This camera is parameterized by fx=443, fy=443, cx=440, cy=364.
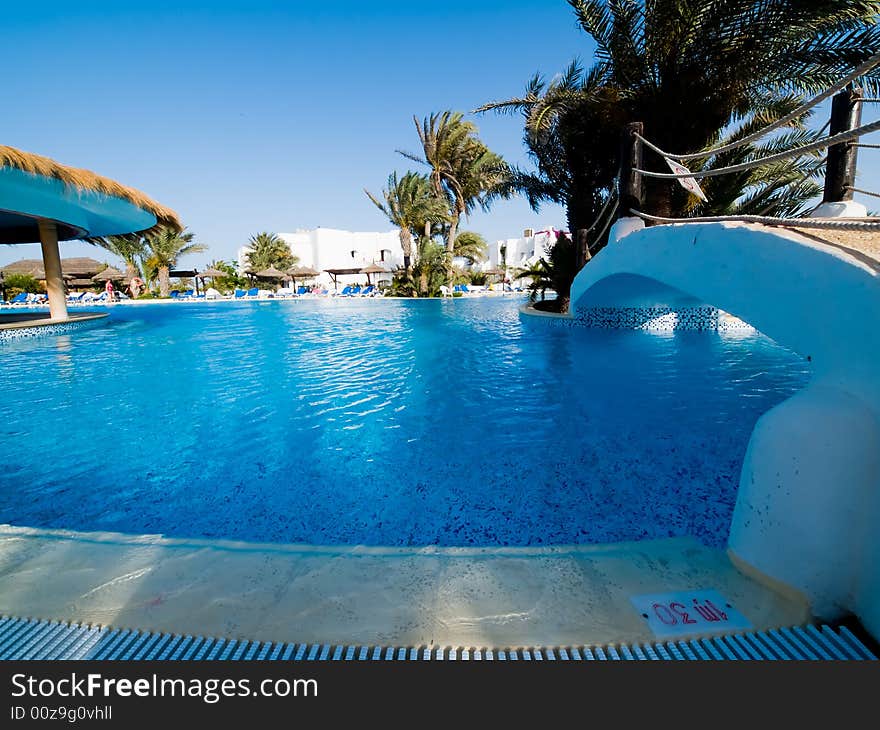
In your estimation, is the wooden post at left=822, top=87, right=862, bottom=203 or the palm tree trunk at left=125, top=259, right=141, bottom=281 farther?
the palm tree trunk at left=125, top=259, right=141, bottom=281

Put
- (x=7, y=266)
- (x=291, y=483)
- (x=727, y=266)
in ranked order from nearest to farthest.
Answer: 1. (x=727, y=266)
2. (x=291, y=483)
3. (x=7, y=266)

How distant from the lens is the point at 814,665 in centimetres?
143

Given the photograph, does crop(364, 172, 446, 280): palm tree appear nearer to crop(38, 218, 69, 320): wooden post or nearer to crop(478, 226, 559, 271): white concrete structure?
crop(38, 218, 69, 320): wooden post

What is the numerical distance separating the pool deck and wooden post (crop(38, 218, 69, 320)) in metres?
16.4

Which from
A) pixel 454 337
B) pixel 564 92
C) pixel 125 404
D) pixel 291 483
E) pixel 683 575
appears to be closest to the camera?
pixel 683 575

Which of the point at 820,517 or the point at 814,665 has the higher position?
the point at 820,517

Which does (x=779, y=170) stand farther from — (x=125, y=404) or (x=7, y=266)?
(x=7, y=266)

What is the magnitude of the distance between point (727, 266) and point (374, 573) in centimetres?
321

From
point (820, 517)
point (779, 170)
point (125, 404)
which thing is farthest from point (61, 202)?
point (779, 170)

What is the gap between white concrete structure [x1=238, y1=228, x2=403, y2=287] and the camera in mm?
48062

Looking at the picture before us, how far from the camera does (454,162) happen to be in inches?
1089

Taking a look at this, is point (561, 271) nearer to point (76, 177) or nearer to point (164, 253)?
point (76, 177)

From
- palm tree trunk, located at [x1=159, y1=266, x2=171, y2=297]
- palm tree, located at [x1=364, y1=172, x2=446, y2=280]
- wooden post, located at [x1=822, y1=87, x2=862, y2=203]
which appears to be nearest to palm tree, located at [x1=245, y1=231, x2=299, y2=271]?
palm tree trunk, located at [x1=159, y1=266, x2=171, y2=297]

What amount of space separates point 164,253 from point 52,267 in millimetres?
19410
